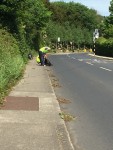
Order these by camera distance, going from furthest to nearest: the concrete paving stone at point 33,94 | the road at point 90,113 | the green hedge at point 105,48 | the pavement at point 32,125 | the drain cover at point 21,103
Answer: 1. the green hedge at point 105,48
2. the concrete paving stone at point 33,94
3. the drain cover at point 21,103
4. the road at point 90,113
5. the pavement at point 32,125

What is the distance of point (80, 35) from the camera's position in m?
123

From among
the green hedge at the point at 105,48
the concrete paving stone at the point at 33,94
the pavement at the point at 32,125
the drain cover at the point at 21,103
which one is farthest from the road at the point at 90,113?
the green hedge at the point at 105,48

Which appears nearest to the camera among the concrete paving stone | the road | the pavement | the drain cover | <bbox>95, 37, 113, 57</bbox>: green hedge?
the pavement

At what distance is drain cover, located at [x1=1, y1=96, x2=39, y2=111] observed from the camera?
10422mm

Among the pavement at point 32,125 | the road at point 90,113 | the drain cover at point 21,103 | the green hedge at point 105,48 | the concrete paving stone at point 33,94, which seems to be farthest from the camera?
the green hedge at point 105,48

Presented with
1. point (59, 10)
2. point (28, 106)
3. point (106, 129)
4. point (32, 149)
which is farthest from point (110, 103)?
point (59, 10)

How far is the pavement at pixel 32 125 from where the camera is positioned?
695 cm

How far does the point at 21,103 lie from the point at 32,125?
2949 mm

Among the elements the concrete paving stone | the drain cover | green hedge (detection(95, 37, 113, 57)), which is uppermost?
the drain cover

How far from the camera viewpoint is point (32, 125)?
838 centimetres

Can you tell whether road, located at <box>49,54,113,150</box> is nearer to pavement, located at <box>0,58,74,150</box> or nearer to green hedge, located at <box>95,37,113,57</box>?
pavement, located at <box>0,58,74,150</box>

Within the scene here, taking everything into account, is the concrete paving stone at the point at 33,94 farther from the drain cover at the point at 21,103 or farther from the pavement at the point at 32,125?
the drain cover at the point at 21,103

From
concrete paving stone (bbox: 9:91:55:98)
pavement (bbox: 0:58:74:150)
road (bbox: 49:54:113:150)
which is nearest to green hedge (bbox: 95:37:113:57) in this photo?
road (bbox: 49:54:113:150)

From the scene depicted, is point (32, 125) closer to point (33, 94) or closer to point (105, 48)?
point (33, 94)
